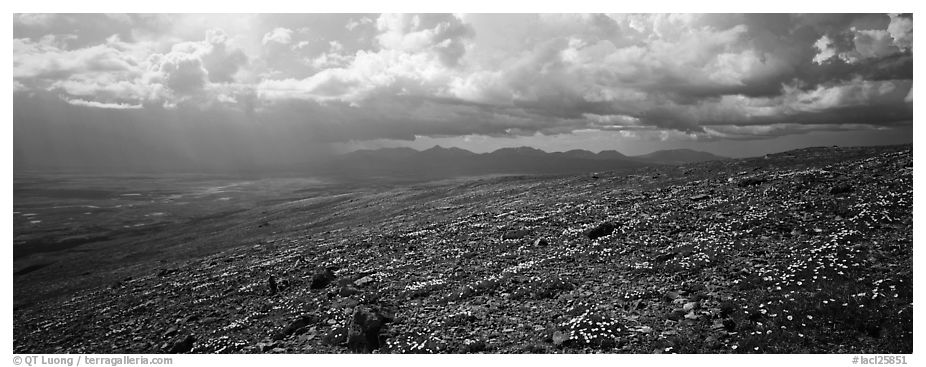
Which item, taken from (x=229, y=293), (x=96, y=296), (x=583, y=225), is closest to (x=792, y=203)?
(x=583, y=225)

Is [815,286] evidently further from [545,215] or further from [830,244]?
[545,215]

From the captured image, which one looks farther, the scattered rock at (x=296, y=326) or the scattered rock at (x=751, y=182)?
the scattered rock at (x=751, y=182)

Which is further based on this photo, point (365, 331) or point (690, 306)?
point (365, 331)

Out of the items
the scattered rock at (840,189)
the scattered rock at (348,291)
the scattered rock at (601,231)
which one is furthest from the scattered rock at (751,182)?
the scattered rock at (348,291)

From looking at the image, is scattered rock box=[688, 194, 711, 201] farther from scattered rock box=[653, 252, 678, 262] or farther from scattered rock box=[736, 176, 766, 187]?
scattered rock box=[653, 252, 678, 262]

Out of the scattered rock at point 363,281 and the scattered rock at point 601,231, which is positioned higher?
the scattered rock at point 601,231

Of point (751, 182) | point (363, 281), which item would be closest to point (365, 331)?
point (363, 281)

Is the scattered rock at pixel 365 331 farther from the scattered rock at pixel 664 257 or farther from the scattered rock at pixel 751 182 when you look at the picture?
the scattered rock at pixel 751 182

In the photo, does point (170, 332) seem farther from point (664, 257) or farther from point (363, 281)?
point (664, 257)

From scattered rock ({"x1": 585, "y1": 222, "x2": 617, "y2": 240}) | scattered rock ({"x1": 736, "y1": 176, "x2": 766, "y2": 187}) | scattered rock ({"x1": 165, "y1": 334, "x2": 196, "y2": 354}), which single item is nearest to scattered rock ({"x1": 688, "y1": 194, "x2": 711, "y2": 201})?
scattered rock ({"x1": 736, "y1": 176, "x2": 766, "y2": 187})
